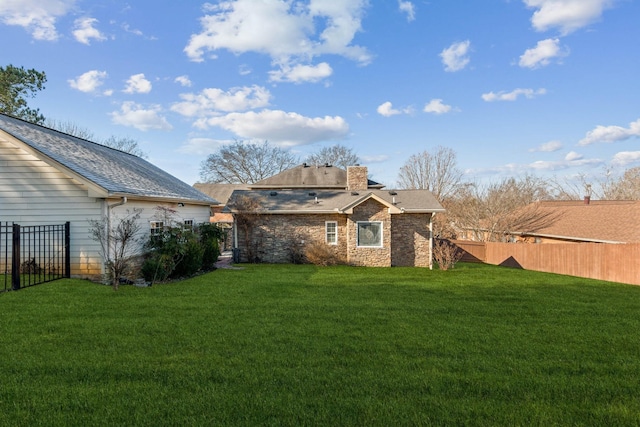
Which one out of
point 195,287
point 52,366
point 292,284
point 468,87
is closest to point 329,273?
point 292,284

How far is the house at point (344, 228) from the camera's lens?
665 inches

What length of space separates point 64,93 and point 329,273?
21.2 meters

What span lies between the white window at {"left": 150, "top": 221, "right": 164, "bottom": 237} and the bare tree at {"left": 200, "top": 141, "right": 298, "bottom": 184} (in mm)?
33033

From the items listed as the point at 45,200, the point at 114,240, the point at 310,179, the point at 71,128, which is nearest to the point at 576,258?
the point at 114,240

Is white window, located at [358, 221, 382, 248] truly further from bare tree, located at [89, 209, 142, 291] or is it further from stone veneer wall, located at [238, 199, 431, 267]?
bare tree, located at [89, 209, 142, 291]

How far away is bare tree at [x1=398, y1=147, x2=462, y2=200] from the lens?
33.4 m

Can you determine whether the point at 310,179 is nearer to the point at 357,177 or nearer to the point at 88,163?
the point at 357,177

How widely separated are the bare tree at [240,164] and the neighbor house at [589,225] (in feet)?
101

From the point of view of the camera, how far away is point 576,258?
16.1 meters

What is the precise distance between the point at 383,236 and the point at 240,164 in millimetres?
32727

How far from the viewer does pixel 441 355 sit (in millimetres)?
4824

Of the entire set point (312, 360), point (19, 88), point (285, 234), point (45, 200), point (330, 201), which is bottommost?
point (312, 360)

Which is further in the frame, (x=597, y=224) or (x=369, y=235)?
(x=597, y=224)

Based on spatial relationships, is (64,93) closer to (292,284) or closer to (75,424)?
(292,284)
